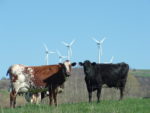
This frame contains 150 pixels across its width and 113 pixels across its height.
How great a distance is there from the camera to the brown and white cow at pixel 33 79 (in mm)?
20797

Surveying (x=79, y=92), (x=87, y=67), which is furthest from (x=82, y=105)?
(x=79, y=92)

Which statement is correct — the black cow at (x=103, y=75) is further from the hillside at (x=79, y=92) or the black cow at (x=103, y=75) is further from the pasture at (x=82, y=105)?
the hillside at (x=79, y=92)

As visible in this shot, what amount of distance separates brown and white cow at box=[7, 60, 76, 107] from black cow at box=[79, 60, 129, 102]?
217 centimetres

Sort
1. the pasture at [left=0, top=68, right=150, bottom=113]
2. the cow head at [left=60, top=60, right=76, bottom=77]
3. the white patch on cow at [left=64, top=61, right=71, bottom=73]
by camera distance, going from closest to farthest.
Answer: the pasture at [left=0, top=68, right=150, bottom=113] < the cow head at [left=60, top=60, right=76, bottom=77] < the white patch on cow at [left=64, top=61, right=71, bottom=73]

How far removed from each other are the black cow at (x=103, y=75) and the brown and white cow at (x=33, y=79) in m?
2.17

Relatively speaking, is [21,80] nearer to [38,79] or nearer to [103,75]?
[38,79]

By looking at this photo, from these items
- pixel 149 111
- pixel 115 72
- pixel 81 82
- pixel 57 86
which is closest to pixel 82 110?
pixel 149 111

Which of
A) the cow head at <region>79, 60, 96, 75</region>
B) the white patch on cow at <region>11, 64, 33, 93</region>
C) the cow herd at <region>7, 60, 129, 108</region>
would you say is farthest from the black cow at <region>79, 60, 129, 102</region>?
the white patch on cow at <region>11, 64, 33, 93</region>

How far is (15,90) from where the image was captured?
68.1 ft

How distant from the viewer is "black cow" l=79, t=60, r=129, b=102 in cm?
2363

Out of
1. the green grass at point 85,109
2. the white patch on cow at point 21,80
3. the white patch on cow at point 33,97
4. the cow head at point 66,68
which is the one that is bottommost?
the green grass at point 85,109

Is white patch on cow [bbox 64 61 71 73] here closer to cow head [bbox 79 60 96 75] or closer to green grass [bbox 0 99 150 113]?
cow head [bbox 79 60 96 75]

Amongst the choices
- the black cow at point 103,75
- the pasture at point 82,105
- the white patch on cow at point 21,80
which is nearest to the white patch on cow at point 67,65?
the pasture at point 82,105

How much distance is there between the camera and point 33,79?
2094 centimetres
